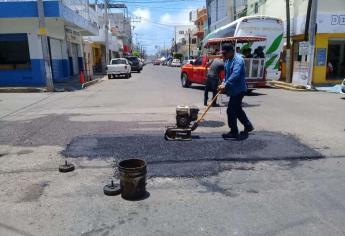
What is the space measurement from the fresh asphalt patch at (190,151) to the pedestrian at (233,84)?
466 millimetres

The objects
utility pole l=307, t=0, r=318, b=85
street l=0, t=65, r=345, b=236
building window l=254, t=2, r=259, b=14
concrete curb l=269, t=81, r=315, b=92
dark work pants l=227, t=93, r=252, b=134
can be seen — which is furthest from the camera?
building window l=254, t=2, r=259, b=14

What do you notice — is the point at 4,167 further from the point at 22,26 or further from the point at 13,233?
the point at 22,26

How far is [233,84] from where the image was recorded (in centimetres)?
729

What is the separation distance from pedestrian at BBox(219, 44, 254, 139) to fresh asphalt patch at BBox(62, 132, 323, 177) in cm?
47

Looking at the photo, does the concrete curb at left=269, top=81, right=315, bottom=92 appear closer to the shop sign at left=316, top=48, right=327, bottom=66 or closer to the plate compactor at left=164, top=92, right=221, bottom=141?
the shop sign at left=316, top=48, right=327, bottom=66

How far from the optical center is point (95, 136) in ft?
26.1

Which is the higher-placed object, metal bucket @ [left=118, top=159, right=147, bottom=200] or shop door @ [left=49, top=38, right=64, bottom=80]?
shop door @ [left=49, top=38, right=64, bottom=80]

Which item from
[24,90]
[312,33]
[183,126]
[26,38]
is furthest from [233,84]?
[26,38]

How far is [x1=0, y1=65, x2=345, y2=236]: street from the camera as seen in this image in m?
4.02

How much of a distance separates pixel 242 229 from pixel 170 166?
88.3 inches

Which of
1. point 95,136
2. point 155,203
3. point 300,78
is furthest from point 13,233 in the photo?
point 300,78

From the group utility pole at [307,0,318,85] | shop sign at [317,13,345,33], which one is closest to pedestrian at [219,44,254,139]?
utility pole at [307,0,318,85]

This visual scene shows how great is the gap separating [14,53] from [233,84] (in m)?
17.9

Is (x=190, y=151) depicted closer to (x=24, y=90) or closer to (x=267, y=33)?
(x=267, y=33)
